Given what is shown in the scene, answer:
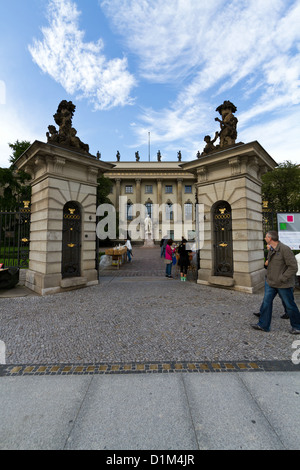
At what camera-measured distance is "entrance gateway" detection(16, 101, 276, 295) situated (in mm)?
7570

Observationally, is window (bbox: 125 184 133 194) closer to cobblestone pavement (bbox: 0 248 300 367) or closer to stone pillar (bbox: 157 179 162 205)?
stone pillar (bbox: 157 179 162 205)

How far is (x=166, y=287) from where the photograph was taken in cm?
823

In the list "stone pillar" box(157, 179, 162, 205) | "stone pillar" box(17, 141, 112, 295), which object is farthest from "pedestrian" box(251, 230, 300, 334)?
"stone pillar" box(157, 179, 162, 205)

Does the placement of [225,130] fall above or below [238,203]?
above

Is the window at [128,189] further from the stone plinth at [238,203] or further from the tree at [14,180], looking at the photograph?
the stone plinth at [238,203]

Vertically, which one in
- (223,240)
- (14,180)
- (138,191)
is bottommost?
(223,240)

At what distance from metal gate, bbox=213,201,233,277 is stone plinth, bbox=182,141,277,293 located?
152mm

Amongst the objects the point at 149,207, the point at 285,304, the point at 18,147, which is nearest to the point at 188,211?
the point at 149,207

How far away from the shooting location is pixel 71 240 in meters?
8.35

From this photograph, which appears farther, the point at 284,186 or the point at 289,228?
the point at 284,186

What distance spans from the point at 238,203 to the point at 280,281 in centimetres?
453

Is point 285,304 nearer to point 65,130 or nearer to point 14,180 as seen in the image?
point 65,130
